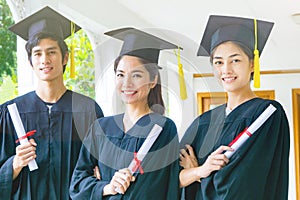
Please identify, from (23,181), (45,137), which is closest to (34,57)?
(45,137)

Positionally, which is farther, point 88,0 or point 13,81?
point 88,0

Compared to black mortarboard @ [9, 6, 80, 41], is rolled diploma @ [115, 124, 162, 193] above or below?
below

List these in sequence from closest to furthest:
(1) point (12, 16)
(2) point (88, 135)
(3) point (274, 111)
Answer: (3) point (274, 111)
(2) point (88, 135)
(1) point (12, 16)

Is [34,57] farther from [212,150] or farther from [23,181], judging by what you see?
[212,150]

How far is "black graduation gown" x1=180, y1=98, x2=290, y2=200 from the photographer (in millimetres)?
1683

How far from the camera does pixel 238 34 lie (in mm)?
1769

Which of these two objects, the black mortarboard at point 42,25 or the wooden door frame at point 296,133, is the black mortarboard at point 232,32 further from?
the wooden door frame at point 296,133

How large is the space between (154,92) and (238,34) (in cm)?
30

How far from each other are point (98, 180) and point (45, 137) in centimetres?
25

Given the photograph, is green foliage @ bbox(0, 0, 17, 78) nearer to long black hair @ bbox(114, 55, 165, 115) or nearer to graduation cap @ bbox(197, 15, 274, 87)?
long black hair @ bbox(114, 55, 165, 115)

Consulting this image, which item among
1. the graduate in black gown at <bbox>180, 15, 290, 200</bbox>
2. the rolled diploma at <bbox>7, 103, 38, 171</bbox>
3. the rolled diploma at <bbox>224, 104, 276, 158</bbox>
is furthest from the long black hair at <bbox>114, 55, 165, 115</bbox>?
the rolled diploma at <bbox>7, 103, 38, 171</bbox>

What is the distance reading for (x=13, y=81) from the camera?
7.68 feet

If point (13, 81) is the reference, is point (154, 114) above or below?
below

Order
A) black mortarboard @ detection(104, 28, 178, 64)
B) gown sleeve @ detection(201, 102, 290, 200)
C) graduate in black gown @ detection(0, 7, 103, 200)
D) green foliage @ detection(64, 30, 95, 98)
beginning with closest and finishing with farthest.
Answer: gown sleeve @ detection(201, 102, 290, 200) → black mortarboard @ detection(104, 28, 178, 64) → graduate in black gown @ detection(0, 7, 103, 200) → green foliage @ detection(64, 30, 95, 98)
